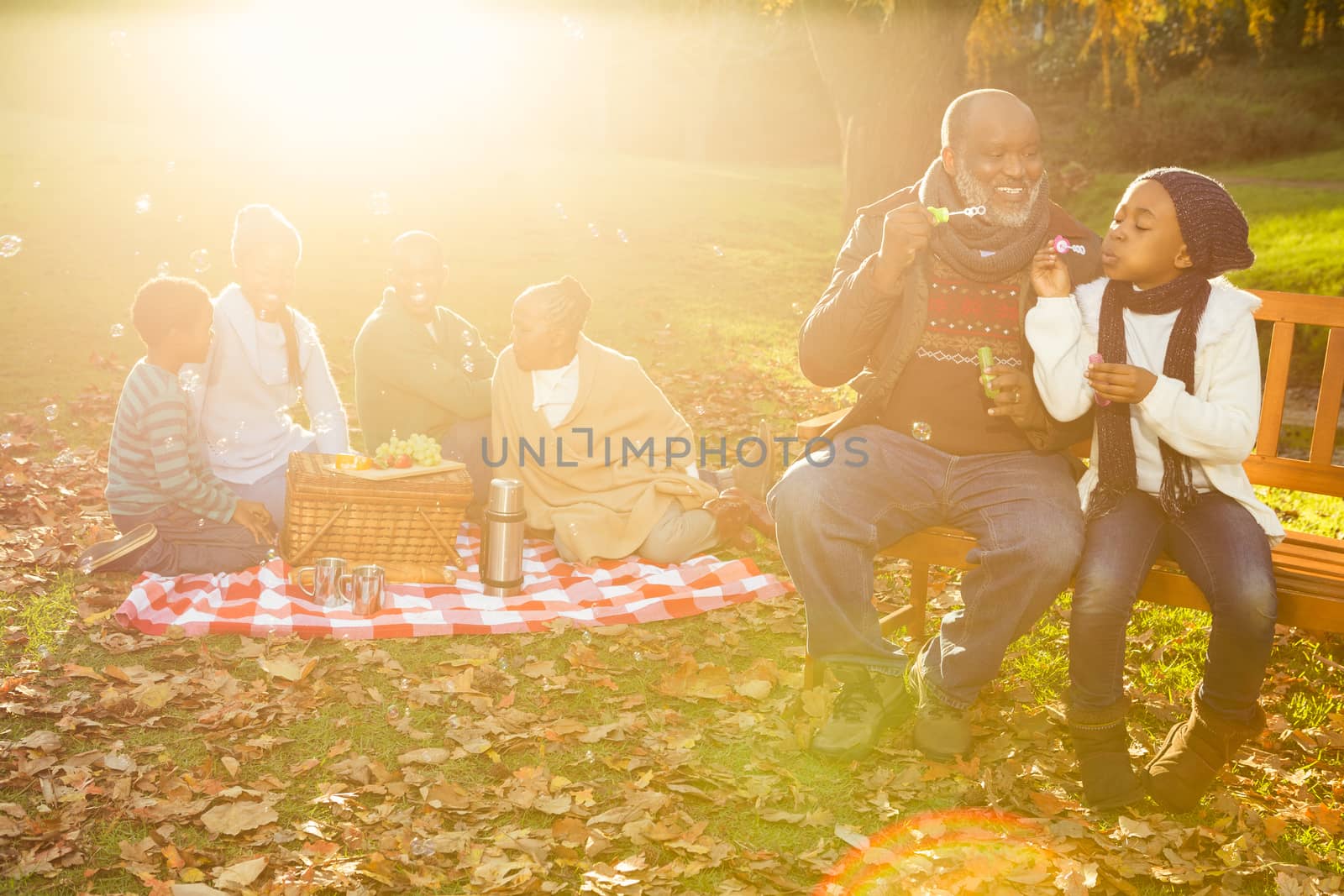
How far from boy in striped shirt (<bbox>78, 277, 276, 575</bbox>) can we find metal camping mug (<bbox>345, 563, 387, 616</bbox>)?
2.83ft

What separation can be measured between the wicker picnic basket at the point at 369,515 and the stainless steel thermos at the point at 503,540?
1.01 feet

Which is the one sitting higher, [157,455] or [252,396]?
[252,396]

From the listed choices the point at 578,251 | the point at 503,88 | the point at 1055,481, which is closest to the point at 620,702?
the point at 1055,481

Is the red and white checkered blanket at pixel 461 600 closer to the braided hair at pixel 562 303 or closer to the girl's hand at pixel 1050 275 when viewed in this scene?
A: the braided hair at pixel 562 303

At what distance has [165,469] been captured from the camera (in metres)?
5.75

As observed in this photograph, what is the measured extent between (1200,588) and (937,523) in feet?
3.37

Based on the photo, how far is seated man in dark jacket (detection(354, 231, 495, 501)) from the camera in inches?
265

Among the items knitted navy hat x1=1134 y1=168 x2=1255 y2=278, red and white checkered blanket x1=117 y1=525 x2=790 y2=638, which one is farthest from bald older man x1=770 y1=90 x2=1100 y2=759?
red and white checkered blanket x1=117 y1=525 x2=790 y2=638

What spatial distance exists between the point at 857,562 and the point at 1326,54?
27.9 meters

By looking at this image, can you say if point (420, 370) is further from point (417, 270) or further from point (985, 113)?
point (985, 113)

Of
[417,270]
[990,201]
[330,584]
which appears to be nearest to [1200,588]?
[990,201]

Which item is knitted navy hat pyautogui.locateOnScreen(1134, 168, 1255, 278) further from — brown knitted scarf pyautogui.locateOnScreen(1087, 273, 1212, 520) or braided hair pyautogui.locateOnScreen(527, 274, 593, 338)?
braided hair pyautogui.locateOnScreen(527, 274, 593, 338)

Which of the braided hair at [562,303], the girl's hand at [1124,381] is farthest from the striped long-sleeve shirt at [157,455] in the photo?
the girl's hand at [1124,381]

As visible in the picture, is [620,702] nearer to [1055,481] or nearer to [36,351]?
[1055,481]
